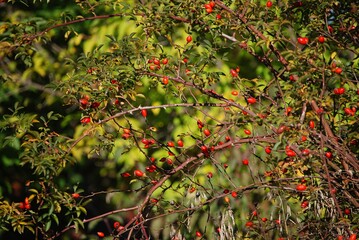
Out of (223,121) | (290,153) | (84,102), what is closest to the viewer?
(290,153)

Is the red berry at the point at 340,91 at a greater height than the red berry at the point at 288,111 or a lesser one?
greater

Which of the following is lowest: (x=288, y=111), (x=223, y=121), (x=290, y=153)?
(x=223, y=121)

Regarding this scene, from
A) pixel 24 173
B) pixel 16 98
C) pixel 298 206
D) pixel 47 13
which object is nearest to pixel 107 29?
pixel 47 13

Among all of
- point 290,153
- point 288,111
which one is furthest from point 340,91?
point 290,153

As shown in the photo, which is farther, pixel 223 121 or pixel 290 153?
pixel 223 121

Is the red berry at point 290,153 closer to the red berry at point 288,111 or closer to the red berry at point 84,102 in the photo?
the red berry at point 288,111

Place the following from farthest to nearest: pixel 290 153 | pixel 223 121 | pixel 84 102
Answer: pixel 223 121
pixel 84 102
pixel 290 153

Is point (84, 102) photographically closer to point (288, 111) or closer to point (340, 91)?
point (288, 111)

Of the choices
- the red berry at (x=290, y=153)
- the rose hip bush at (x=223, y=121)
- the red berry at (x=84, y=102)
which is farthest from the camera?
the red berry at (x=84, y=102)

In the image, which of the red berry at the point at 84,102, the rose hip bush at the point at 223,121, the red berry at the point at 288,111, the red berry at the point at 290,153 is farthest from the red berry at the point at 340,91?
the red berry at the point at 84,102

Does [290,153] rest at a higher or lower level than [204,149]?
higher

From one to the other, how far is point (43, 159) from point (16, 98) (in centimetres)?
140

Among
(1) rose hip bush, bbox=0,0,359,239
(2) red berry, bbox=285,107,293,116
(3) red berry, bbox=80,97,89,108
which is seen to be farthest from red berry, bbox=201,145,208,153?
(3) red berry, bbox=80,97,89,108

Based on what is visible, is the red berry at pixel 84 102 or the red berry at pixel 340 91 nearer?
the red berry at pixel 340 91
